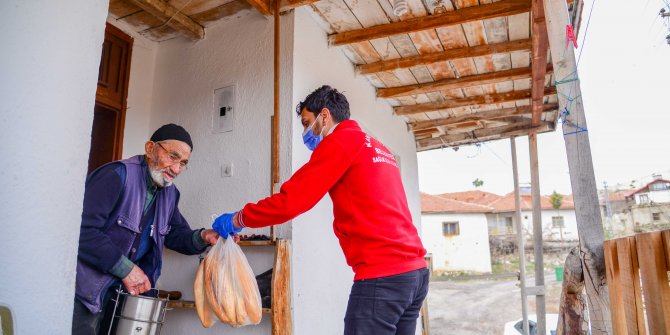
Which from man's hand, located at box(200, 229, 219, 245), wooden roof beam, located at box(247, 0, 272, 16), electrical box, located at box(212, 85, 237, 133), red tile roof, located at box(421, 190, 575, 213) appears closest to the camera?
man's hand, located at box(200, 229, 219, 245)

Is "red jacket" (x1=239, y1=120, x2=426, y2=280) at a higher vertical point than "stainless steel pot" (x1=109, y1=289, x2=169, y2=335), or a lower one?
higher

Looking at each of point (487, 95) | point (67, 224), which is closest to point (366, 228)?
point (67, 224)

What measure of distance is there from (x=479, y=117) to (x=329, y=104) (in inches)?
188

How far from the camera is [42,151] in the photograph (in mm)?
968

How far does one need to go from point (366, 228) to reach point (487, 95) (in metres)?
4.54

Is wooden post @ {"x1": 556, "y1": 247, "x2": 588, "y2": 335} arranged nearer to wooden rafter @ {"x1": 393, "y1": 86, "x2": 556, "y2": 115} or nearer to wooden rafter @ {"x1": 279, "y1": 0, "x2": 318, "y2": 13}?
wooden rafter @ {"x1": 279, "y1": 0, "x2": 318, "y2": 13}

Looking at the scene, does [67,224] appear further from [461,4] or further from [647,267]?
[461,4]

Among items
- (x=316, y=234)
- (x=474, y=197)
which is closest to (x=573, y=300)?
(x=316, y=234)

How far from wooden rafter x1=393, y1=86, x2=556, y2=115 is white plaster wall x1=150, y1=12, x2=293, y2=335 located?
3105mm

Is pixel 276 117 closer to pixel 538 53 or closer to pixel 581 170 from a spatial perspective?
pixel 581 170

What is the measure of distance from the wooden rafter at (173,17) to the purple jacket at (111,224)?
1.61 m

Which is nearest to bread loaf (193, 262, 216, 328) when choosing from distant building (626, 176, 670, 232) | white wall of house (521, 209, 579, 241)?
distant building (626, 176, 670, 232)

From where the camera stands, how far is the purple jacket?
1.97m

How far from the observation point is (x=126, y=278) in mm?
2051
